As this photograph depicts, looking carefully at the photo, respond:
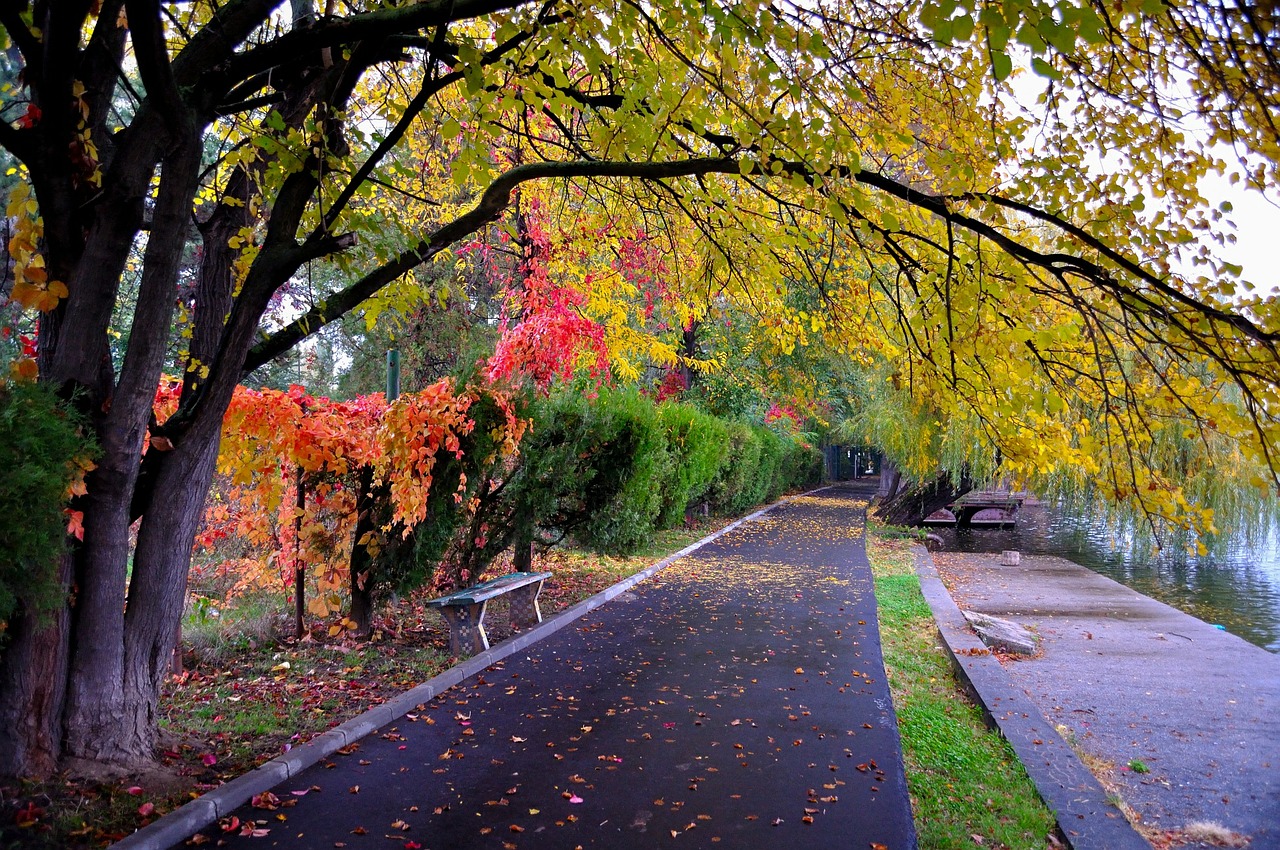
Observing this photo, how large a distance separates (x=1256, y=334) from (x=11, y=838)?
5881 mm

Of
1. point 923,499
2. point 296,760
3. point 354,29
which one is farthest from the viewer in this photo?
point 923,499

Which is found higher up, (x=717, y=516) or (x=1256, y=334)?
(x=1256, y=334)

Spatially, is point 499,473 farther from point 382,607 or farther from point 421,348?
point 421,348

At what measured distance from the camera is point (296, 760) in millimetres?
4559

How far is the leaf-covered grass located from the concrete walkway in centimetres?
67

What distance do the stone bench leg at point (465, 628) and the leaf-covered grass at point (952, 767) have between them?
357cm

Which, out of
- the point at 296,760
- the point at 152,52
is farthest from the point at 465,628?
the point at 152,52

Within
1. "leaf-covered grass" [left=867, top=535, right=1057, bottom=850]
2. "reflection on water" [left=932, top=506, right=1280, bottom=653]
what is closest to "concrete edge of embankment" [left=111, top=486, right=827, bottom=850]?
"leaf-covered grass" [left=867, top=535, right=1057, bottom=850]

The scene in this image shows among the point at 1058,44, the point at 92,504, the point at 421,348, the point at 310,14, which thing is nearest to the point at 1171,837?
the point at 1058,44

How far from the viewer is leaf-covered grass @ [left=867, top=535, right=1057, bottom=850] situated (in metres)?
4.04

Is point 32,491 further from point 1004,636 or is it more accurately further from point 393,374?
point 1004,636

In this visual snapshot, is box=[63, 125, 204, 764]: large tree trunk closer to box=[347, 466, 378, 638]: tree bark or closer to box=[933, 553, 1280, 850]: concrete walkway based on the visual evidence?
box=[347, 466, 378, 638]: tree bark

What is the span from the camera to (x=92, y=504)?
13.5 feet

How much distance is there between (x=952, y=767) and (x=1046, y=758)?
0.58 meters
